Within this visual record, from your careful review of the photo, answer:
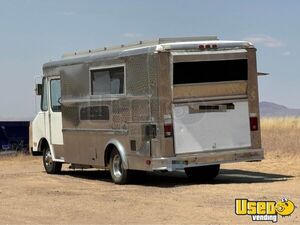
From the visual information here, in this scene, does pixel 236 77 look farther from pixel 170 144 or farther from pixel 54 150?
pixel 54 150

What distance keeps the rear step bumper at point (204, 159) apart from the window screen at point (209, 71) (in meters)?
1.60

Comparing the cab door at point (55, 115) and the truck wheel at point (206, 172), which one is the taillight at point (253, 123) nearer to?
the truck wheel at point (206, 172)

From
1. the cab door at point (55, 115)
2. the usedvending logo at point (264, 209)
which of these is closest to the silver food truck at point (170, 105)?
the cab door at point (55, 115)

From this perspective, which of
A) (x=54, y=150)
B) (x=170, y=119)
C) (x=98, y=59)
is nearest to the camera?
(x=170, y=119)

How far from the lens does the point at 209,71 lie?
1412cm

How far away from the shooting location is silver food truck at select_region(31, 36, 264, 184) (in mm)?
13625

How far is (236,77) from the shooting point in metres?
14.5

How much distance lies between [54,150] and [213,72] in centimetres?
588

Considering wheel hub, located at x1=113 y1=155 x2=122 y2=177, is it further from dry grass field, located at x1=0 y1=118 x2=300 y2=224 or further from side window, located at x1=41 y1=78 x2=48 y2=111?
side window, located at x1=41 y1=78 x2=48 y2=111

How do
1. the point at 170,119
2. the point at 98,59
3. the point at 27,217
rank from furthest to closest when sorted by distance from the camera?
the point at 98,59
the point at 170,119
the point at 27,217

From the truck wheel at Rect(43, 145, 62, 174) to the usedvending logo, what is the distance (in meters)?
8.49

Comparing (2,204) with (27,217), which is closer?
(27,217)

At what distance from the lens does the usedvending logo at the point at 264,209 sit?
31.6ft

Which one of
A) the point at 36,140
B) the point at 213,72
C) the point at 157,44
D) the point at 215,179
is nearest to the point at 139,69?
the point at 157,44
